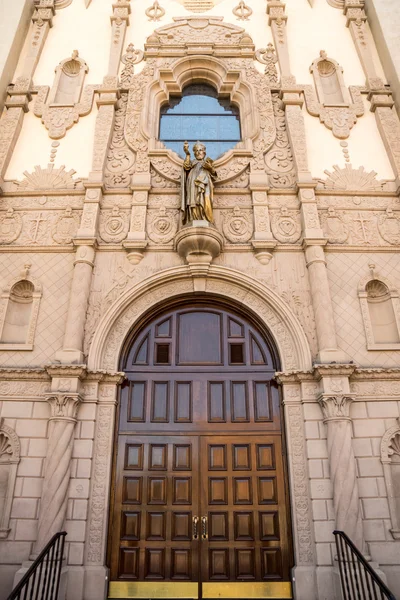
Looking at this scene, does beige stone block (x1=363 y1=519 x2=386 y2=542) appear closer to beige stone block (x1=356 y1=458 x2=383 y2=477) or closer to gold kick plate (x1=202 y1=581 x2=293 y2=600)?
beige stone block (x1=356 y1=458 x2=383 y2=477)

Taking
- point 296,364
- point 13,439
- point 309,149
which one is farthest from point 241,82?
point 13,439

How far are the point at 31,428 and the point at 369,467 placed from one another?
19.3ft

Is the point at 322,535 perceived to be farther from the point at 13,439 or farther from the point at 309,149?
the point at 309,149

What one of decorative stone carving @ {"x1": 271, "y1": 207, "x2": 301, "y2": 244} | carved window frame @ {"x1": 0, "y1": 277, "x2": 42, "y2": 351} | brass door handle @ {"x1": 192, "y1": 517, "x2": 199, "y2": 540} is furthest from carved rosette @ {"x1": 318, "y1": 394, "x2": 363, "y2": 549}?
carved window frame @ {"x1": 0, "y1": 277, "x2": 42, "y2": 351}

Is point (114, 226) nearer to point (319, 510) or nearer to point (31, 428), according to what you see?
point (31, 428)

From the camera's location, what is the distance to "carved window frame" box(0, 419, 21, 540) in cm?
716

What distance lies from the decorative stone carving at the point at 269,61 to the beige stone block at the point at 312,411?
8323 mm

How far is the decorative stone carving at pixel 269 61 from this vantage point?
38.3ft

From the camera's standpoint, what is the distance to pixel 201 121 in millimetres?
11625

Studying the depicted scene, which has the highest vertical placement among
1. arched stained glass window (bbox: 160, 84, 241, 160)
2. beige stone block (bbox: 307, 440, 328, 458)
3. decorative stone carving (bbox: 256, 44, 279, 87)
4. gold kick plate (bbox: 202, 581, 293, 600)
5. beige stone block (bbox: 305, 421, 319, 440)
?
decorative stone carving (bbox: 256, 44, 279, 87)

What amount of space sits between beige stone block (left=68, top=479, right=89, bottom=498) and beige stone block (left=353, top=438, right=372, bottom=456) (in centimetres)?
459

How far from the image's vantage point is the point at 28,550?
7.01 m

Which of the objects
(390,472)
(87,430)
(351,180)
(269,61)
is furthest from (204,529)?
(269,61)

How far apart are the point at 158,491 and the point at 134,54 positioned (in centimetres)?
1109
